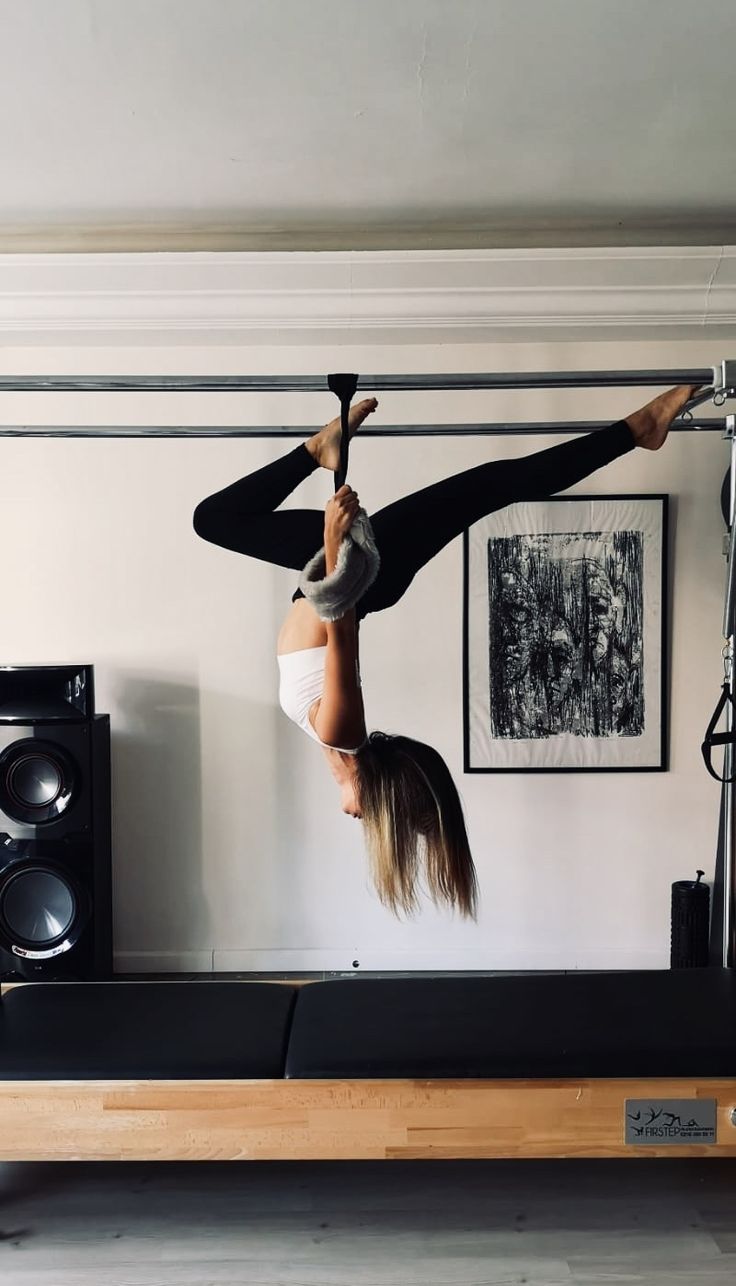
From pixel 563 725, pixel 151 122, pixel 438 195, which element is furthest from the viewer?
pixel 563 725

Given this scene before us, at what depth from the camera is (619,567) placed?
3600 millimetres

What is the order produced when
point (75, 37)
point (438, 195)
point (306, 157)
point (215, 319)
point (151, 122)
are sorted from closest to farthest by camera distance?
point (75, 37) < point (151, 122) < point (306, 157) < point (438, 195) < point (215, 319)

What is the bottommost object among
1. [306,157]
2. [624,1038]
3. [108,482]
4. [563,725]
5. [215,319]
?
[624,1038]

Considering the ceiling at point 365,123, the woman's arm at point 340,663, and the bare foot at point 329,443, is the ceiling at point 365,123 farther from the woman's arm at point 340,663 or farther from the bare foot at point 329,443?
the woman's arm at point 340,663

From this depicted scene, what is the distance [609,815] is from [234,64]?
9.07 feet

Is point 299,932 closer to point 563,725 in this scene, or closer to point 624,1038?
point 563,725

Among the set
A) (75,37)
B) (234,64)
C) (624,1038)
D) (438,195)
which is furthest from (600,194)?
(624,1038)

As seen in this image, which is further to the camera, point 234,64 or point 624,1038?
point 234,64

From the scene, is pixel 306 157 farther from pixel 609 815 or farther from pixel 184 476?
pixel 609 815

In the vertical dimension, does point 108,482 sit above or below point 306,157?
below

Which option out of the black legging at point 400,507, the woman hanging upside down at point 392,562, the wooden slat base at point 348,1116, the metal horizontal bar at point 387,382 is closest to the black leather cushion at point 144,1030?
the wooden slat base at point 348,1116

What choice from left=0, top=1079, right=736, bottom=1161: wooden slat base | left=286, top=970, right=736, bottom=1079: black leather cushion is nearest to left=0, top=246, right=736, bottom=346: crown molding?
left=286, top=970, right=736, bottom=1079: black leather cushion

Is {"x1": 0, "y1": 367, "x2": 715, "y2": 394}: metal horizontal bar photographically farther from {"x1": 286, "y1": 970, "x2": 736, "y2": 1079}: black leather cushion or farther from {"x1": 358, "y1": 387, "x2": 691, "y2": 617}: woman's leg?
{"x1": 286, "y1": 970, "x2": 736, "y2": 1079}: black leather cushion

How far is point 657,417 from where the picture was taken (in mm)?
2074
